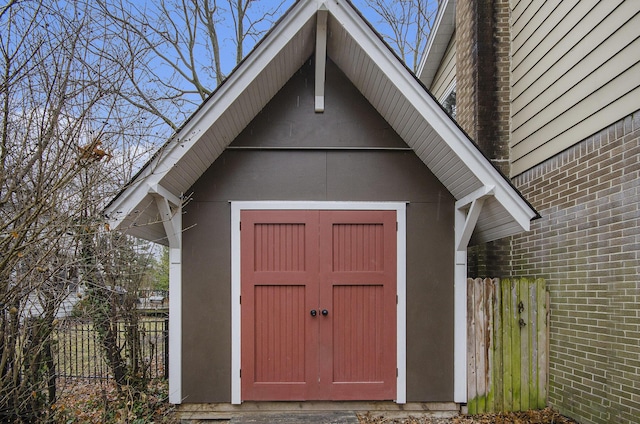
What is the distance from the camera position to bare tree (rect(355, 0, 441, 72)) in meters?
12.3

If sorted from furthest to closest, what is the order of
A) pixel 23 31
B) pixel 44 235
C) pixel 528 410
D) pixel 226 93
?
pixel 528 410, pixel 226 93, pixel 23 31, pixel 44 235

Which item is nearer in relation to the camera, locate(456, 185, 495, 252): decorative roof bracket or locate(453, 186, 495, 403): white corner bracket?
locate(456, 185, 495, 252): decorative roof bracket

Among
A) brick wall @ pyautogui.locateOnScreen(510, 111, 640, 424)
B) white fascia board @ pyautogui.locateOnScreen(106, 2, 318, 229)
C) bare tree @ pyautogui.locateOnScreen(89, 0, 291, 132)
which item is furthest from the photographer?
bare tree @ pyautogui.locateOnScreen(89, 0, 291, 132)

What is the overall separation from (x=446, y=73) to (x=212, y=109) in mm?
6084

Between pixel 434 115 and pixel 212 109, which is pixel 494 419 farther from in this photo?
pixel 212 109

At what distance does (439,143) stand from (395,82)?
0.79 m

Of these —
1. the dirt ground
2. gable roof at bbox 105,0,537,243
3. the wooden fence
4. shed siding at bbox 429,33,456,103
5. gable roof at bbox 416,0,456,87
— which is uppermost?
gable roof at bbox 416,0,456,87

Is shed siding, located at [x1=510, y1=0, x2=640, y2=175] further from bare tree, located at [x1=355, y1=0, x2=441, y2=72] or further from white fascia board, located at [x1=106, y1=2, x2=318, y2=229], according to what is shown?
bare tree, located at [x1=355, y1=0, x2=441, y2=72]

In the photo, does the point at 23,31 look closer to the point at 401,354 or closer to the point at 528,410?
the point at 401,354

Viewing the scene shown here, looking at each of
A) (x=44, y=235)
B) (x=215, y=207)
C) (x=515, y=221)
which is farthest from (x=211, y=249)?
(x=515, y=221)

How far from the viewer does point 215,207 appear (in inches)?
180

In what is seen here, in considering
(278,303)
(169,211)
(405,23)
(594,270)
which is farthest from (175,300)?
(405,23)

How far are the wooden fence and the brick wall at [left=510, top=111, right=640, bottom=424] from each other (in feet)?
0.58

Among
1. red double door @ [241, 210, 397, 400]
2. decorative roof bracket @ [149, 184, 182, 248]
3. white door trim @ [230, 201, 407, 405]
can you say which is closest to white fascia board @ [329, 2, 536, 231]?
white door trim @ [230, 201, 407, 405]
